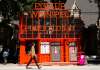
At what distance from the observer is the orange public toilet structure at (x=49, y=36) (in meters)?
35.5

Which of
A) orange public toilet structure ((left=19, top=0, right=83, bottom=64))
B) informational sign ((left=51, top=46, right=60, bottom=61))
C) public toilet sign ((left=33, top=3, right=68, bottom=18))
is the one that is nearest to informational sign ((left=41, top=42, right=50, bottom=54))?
orange public toilet structure ((left=19, top=0, right=83, bottom=64))

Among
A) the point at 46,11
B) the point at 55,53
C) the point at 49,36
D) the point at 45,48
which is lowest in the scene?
the point at 55,53

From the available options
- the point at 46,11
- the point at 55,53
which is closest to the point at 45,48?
the point at 55,53

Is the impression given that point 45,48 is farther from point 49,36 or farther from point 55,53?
point 49,36

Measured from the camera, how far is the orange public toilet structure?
35.5 metres

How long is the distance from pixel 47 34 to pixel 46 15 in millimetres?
1476

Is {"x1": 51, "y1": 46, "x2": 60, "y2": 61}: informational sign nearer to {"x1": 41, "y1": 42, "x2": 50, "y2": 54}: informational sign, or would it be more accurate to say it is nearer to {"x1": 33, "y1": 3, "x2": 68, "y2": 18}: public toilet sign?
{"x1": 41, "y1": 42, "x2": 50, "y2": 54}: informational sign

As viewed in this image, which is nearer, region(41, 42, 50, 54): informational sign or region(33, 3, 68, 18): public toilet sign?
region(33, 3, 68, 18): public toilet sign

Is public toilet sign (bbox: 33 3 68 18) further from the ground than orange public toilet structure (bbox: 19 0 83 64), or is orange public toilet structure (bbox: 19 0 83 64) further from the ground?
public toilet sign (bbox: 33 3 68 18)

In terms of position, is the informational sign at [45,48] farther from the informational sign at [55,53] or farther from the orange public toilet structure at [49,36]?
the informational sign at [55,53]

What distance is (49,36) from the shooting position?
35.7 metres

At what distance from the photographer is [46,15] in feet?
117

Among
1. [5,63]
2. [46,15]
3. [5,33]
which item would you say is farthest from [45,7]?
[5,33]

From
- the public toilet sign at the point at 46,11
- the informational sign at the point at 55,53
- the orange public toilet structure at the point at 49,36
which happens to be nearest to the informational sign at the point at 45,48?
the orange public toilet structure at the point at 49,36
